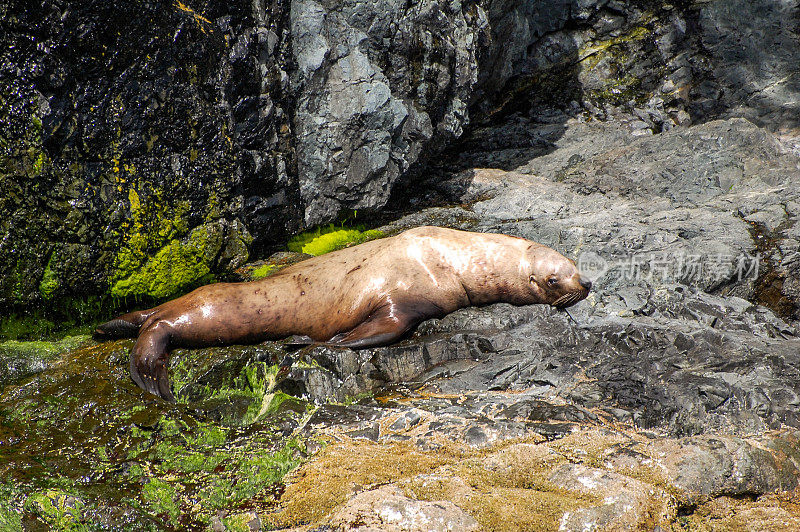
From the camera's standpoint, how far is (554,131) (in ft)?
32.5

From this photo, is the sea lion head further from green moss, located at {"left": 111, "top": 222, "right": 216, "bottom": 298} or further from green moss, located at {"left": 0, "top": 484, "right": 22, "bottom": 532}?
green moss, located at {"left": 0, "top": 484, "right": 22, "bottom": 532}

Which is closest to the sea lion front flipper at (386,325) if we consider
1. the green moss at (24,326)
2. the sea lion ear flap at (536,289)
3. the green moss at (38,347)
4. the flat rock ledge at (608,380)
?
the flat rock ledge at (608,380)

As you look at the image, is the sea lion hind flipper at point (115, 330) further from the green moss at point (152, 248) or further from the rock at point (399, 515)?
the rock at point (399, 515)

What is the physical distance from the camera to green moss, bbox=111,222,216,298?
5.87m

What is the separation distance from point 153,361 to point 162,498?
200cm

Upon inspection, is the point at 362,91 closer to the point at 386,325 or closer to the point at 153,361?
the point at 386,325

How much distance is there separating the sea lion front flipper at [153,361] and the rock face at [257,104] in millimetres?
956

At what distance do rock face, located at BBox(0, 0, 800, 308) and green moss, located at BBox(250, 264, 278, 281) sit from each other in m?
0.23

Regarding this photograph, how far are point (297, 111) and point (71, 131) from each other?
8.70 ft

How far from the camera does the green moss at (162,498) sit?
9.75 ft

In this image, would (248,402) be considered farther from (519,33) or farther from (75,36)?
(519,33)

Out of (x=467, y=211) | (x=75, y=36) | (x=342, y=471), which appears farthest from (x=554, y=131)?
(x=342, y=471)

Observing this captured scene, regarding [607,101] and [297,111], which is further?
[607,101]

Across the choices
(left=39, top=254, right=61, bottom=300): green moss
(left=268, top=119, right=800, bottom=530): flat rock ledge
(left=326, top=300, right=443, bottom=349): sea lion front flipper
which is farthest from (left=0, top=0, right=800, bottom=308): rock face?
(left=326, top=300, right=443, bottom=349): sea lion front flipper
